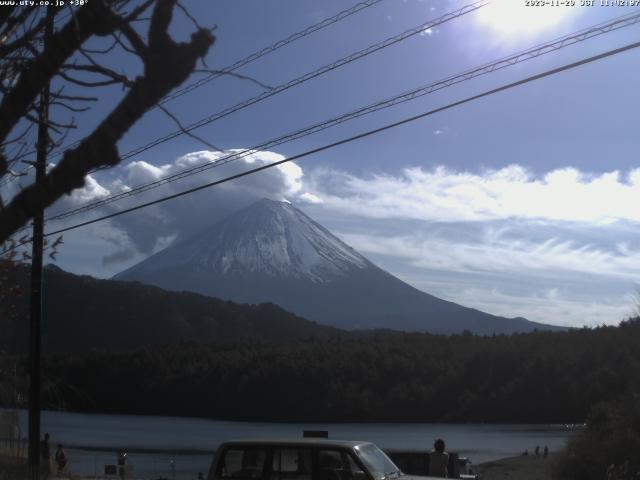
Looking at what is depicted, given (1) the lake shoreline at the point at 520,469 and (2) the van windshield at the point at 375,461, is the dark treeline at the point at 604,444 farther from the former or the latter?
(2) the van windshield at the point at 375,461

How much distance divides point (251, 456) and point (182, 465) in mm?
42665

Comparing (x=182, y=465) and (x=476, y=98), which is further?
(x=182, y=465)

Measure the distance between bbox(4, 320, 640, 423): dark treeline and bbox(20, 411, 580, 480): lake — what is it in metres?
3.29

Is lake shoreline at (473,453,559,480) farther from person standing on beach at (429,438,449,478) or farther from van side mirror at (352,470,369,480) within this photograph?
van side mirror at (352,470,369,480)

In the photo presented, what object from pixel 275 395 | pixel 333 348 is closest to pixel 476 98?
pixel 275 395

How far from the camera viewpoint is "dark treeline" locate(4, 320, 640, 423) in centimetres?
9397

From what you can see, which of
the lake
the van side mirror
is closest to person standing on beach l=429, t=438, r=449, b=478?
the van side mirror

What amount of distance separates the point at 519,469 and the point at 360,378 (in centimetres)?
5991

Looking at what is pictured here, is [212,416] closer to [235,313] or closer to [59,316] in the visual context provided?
[59,316]

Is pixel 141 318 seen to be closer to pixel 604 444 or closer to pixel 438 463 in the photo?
pixel 604 444

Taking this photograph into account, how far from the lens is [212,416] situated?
361ft

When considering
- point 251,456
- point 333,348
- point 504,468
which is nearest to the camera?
point 251,456

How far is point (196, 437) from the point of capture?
79.3 metres

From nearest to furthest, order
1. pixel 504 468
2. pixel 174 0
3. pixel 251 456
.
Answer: pixel 174 0, pixel 251 456, pixel 504 468
